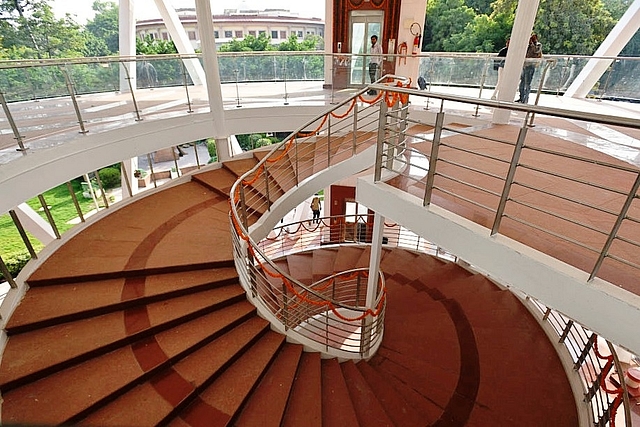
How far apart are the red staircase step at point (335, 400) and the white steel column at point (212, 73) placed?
4420 mm

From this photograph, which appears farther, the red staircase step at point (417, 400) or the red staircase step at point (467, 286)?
the red staircase step at point (467, 286)

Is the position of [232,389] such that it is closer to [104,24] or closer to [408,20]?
[408,20]

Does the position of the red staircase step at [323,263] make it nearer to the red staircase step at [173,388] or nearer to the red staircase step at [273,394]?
the red staircase step at [273,394]

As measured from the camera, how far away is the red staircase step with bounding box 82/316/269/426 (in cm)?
255

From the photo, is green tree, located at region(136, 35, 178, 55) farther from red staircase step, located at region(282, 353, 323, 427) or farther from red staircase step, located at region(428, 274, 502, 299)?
red staircase step, located at region(282, 353, 323, 427)

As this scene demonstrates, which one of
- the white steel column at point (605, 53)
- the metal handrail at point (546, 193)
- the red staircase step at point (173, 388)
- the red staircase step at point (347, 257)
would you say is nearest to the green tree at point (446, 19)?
the white steel column at point (605, 53)

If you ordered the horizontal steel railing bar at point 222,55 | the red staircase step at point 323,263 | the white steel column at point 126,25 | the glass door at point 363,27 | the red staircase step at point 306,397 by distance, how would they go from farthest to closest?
the glass door at point 363,27, the white steel column at point 126,25, the red staircase step at point 323,263, the horizontal steel railing bar at point 222,55, the red staircase step at point 306,397

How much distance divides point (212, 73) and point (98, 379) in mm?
4797

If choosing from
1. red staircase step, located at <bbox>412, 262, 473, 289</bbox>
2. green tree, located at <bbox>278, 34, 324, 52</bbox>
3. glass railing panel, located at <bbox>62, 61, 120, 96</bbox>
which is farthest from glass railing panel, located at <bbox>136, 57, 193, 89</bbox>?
green tree, located at <bbox>278, 34, 324, 52</bbox>

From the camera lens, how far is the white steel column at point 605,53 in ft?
20.8

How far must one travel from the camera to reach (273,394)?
302 cm

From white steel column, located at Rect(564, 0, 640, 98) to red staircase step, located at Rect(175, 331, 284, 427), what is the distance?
7.66 m

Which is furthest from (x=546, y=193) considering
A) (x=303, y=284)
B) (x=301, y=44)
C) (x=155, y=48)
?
(x=301, y=44)

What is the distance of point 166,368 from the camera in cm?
293
